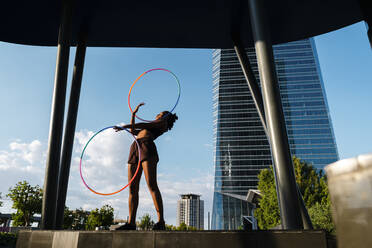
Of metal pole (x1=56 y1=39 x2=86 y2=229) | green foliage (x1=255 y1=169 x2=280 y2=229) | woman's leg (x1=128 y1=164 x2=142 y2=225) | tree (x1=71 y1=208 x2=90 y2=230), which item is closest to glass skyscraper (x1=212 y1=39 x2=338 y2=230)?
tree (x1=71 y1=208 x2=90 y2=230)

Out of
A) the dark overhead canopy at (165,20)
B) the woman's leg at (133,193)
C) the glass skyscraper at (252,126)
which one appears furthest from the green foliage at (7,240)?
the glass skyscraper at (252,126)

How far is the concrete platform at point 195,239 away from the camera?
12.4ft

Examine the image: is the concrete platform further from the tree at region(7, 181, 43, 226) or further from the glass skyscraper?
the glass skyscraper

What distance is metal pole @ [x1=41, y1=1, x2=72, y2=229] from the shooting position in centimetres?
666

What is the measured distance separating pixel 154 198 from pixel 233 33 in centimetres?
813

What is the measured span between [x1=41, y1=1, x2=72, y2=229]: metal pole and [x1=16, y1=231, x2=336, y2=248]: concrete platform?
7.55 feet

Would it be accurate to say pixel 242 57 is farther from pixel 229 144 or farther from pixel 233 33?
pixel 229 144

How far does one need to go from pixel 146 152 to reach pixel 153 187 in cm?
80

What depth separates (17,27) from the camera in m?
9.55

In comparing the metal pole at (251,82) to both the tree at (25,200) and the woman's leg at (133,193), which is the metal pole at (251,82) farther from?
the tree at (25,200)

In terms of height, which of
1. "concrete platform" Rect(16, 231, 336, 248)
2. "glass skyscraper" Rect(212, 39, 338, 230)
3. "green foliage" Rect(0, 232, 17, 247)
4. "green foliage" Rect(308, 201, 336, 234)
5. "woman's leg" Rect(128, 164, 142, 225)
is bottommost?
"green foliage" Rect(0, 232, 17, 247)

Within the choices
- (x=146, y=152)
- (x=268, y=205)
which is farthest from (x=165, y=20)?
(x=268, y=205)

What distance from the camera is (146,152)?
18.1ft

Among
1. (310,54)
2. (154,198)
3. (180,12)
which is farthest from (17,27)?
(310,54)
